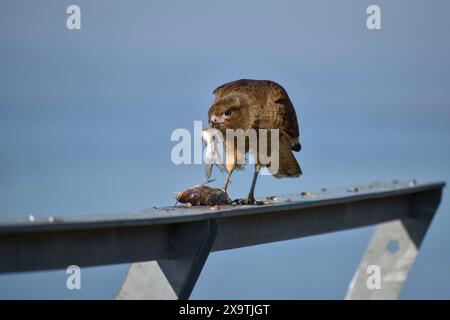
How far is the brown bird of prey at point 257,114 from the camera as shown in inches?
439

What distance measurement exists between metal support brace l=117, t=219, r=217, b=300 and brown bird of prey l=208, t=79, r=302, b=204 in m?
2.21

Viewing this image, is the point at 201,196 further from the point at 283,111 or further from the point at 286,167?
the point at 283,111

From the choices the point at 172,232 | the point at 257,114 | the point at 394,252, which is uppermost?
the point at 257,114

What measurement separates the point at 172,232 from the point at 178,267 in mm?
288

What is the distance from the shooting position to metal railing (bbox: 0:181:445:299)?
7.26 metres

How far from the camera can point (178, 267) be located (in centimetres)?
884

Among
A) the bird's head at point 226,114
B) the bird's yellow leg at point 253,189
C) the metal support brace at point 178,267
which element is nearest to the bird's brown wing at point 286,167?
the bird's yellow leg at point 253,189

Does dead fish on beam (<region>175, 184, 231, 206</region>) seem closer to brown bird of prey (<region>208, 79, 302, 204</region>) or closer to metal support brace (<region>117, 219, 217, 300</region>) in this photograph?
brown bird of prey (<region>208, 79, 302, 204</region>)

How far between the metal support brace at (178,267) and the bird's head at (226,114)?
7.55ft

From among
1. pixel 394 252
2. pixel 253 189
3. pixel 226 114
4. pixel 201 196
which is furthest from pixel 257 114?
pixel 394 252

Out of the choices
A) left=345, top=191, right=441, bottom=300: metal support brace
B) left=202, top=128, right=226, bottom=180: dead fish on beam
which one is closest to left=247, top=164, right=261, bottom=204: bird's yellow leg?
left=202, top=128, right=226, bottom=180: dead fish on beam

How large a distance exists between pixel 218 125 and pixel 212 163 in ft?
1.30

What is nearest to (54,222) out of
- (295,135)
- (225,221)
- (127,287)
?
(127,287)

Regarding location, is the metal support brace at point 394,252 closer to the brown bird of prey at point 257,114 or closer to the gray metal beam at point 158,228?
the gray metal beam at point 158,228
